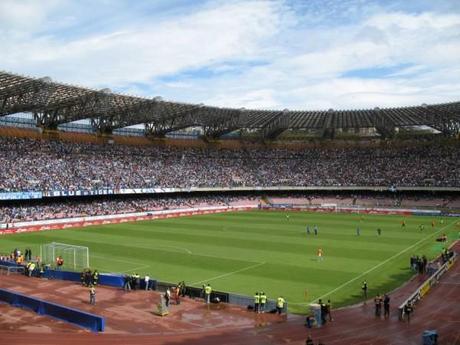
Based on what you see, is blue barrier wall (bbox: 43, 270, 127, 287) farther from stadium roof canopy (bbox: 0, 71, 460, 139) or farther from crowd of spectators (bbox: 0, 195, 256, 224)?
stadium roof canopy (bbox: 0, 71, 460, 139)

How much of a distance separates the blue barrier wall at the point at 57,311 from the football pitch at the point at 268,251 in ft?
27.4

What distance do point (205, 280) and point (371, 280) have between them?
33.3 feet

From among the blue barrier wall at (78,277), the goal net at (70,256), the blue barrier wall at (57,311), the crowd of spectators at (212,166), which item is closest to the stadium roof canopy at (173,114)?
the crowd of spectators at (212,166)

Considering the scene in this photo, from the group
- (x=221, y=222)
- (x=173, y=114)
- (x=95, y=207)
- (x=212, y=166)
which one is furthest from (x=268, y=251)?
(x=212, y=166)

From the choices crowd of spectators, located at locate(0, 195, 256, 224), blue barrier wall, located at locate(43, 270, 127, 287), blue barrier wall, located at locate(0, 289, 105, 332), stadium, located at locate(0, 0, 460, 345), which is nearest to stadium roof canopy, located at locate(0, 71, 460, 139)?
stadium, located at locate(0, 0, 460, 345)

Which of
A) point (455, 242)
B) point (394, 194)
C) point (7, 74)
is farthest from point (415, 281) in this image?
point (394, 194)

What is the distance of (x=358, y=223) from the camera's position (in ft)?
190

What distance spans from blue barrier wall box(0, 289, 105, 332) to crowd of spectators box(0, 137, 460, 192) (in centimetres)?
3769

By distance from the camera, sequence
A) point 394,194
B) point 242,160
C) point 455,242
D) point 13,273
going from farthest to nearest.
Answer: point 242,160, point 394,194, point 455,242, point 13,273

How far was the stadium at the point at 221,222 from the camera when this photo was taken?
21703 mm

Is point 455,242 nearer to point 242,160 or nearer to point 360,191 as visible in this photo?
point 360,191

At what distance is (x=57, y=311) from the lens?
22.0 m

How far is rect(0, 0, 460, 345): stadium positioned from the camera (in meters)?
21.7

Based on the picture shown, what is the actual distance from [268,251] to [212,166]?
178ft
